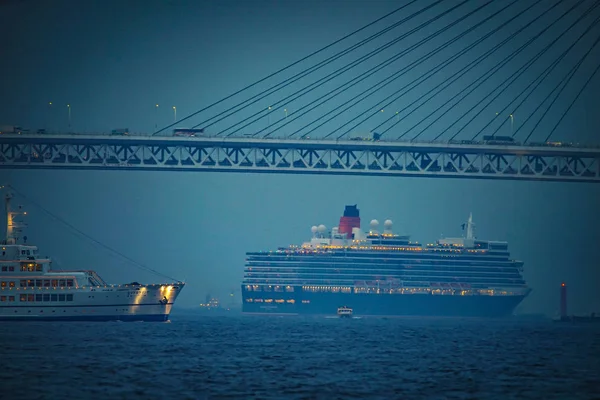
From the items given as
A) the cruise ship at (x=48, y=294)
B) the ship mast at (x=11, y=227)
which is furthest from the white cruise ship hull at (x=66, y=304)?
the ship mast at (x=11, y=227)

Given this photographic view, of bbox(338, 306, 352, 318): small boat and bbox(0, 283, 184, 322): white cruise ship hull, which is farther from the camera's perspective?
bbox(338, 306, 352, 318): small boat

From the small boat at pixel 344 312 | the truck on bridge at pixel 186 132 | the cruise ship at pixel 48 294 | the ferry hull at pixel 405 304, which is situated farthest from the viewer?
the ferry hull at pixel 405 304

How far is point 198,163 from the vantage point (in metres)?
84.2

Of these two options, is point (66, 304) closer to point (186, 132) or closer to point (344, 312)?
point (186, 132)

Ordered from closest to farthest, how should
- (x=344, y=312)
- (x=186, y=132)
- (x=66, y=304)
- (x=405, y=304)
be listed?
(x=66, y=304), (x=186, y=132), (x=344, y=312), (x=405, y=304)

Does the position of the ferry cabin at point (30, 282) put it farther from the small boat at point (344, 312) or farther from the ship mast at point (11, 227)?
the small boat at point (344, 312)

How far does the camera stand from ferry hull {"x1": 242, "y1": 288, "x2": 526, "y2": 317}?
Answer: 11312 cm

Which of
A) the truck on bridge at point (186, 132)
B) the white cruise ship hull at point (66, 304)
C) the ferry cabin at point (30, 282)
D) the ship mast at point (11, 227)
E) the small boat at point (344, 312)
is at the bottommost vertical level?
the small boat at point (344, 312)

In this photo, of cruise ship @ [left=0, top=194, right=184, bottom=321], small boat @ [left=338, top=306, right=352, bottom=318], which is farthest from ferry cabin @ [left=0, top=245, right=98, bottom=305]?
small boat @ [left=338, top=306, right=352, bottom=318]

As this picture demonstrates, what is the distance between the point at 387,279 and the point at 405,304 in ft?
10.5

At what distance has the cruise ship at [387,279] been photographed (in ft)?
372

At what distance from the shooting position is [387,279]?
115 metres

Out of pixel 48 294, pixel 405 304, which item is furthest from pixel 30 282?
pixel 405 304

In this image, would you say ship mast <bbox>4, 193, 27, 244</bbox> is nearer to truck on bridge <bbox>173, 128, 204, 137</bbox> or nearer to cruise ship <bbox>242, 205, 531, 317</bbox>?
truck on bridge <bbox>173, 128, 204, 137</bbox>
